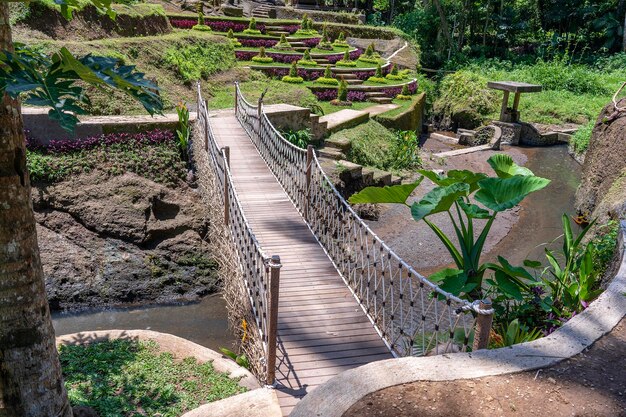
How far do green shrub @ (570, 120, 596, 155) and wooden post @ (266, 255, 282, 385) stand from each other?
623 inches

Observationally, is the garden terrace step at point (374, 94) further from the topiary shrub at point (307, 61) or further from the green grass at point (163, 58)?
the green grass at point (163, 58)

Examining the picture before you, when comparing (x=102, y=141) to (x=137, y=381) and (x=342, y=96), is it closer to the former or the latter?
(x=137, y=381)

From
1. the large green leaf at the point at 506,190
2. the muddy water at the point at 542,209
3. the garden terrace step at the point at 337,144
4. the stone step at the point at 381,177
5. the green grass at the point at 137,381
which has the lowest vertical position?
the muddy water at the point at 542,209

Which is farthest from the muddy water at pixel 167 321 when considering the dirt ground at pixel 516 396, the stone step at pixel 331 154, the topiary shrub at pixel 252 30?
the topiary shrub at pixel 252 30

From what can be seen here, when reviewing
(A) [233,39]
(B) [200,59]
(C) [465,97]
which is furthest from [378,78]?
(B) [200,59]

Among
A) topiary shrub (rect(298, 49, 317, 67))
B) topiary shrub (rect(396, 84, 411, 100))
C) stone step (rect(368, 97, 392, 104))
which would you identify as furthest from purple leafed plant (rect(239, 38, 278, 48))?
topiary shrub (rect(396, 84, 411, 100))

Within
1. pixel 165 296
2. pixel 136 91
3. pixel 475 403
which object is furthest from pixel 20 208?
pixel 165 296

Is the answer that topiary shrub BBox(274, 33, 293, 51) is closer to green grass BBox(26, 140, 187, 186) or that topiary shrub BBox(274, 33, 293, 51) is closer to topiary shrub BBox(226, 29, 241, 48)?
topiary shrub BBox(226, 29, 241, 48)

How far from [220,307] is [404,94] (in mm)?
13987

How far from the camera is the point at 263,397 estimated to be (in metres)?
4.85

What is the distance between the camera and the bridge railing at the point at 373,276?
4.77 m

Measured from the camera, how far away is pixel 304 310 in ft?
20.7

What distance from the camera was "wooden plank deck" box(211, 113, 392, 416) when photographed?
5.38 meters

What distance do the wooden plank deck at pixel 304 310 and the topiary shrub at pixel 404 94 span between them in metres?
12.2
